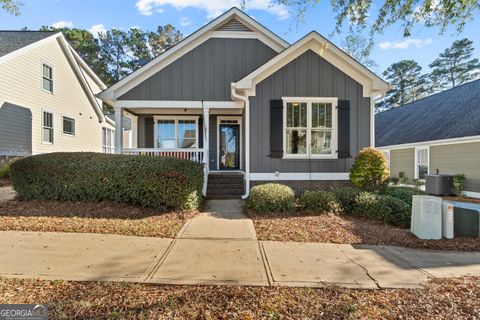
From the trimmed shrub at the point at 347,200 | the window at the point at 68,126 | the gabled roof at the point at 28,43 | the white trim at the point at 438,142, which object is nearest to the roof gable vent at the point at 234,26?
the trimmed shrub at the point at 347,200

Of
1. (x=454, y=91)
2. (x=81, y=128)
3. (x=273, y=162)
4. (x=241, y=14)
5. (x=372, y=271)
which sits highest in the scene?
(x=241, y=14)

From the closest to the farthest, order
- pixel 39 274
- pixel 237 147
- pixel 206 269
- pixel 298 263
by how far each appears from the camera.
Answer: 1. pixel 39 274
2. pixel 206 269
3. pixel 298 263
4. pixel 237 147

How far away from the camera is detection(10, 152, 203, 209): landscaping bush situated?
6.66 meters

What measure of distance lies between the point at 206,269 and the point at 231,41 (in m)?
8.99

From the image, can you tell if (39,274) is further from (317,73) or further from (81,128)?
(81,128)

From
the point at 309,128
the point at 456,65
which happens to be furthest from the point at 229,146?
the point at 456,65

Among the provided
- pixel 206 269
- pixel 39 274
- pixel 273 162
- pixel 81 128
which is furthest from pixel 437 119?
pixel 81 128

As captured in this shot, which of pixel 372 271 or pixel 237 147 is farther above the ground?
pixel 237 147

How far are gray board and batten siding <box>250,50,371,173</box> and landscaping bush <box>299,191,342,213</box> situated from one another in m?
1.74

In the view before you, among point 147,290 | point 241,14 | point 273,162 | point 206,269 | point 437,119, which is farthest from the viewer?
point 437,119

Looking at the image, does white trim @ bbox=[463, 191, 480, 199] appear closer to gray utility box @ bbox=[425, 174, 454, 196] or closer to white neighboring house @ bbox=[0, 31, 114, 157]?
gray utility box @ bbox=[425, 174, 454, 196]

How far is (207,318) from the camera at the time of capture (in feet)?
8.40

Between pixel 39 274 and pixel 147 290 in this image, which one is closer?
pixel 147 290

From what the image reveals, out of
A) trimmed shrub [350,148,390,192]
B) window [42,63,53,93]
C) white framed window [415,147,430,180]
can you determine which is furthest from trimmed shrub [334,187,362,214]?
window [42,63,53,93]
